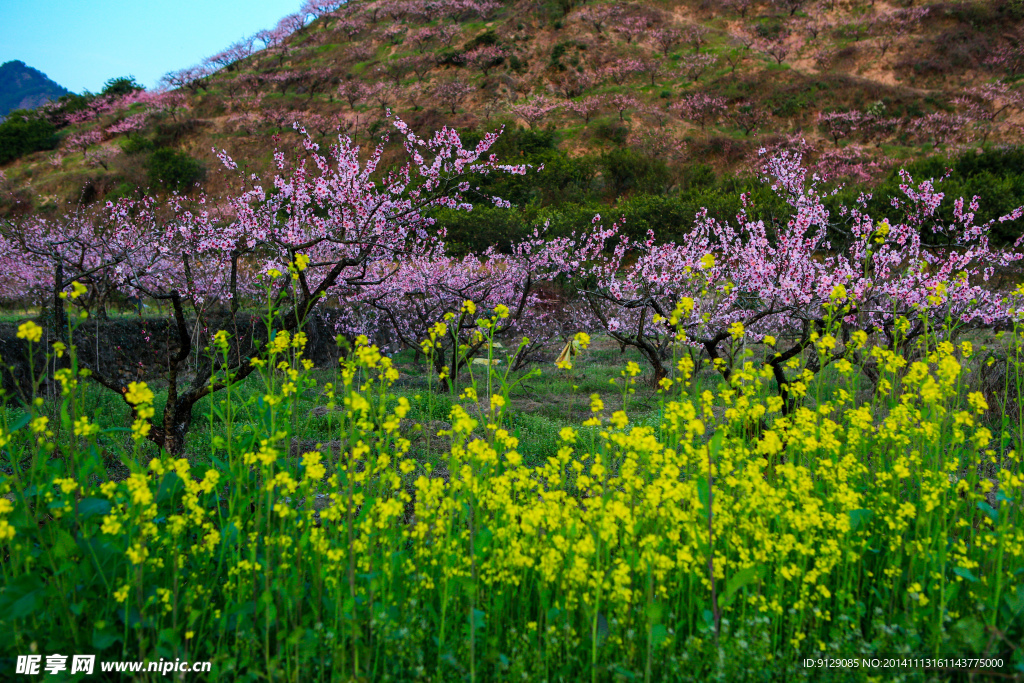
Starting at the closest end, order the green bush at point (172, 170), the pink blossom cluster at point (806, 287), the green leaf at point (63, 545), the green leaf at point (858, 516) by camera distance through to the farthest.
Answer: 1. the green leaf at point (63, 545)
2. the green leaf at point (858, 516)
3. the pink blossom cluster at point (806, 287)
4. the green bush at point (172, 170)

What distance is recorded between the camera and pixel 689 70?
138 feet

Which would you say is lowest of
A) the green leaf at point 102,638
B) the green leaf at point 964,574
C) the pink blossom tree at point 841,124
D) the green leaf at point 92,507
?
the green leaf at point 102,638

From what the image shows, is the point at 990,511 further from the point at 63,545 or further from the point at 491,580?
the point at 63,545

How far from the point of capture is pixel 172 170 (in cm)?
3247

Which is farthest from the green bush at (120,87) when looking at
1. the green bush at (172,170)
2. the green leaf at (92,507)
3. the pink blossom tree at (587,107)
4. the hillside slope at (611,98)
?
the green leaf at (92,507)

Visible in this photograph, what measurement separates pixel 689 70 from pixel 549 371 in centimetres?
4054

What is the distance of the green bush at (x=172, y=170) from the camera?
32344 mm

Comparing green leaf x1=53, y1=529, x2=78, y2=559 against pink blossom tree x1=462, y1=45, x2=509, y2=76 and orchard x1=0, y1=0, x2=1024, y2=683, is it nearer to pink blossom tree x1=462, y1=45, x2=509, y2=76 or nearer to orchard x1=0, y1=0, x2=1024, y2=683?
orchard x1=0, y1=0, x2=1024, y2=683

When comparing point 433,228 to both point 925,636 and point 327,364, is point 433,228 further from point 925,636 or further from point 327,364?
point 925,636

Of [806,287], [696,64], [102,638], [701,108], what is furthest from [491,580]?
[696,64]

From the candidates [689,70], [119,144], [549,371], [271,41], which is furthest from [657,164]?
[271,41]

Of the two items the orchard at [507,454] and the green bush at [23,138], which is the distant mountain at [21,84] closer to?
the green bush at [23,138]

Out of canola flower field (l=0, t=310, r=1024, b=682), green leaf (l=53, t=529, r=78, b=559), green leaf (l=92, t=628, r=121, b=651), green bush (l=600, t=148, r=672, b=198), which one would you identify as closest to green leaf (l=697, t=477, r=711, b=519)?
canola flower field (l=0, t=310, r=1024, b=682)

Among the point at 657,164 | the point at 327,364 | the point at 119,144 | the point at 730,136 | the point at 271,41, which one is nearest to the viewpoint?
the point at 327,364
